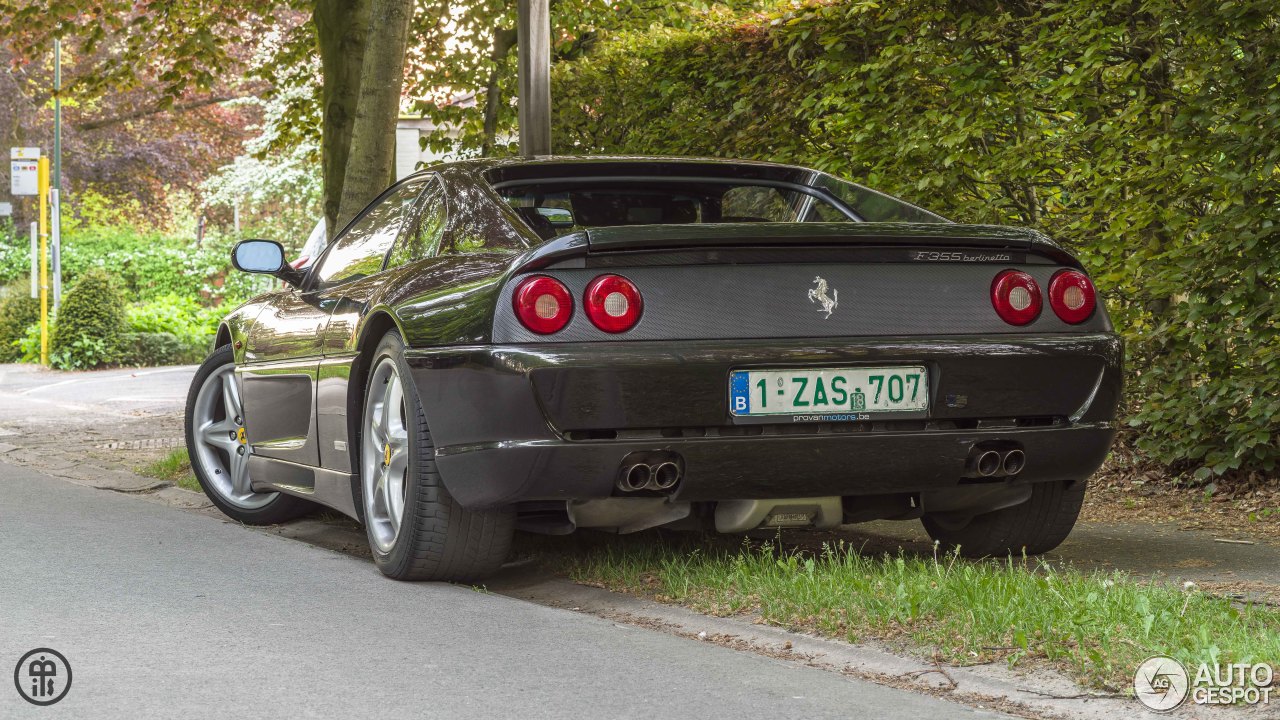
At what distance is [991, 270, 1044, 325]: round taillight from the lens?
483cm

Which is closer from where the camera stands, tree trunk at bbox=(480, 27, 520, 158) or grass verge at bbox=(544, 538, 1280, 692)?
grass verge at bbox=(544, 538, 1280, 692)

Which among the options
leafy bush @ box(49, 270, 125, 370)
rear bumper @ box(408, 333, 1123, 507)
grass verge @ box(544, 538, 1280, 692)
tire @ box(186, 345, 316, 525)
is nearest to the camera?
grass verge @ box(544, 538, 1280, 692)

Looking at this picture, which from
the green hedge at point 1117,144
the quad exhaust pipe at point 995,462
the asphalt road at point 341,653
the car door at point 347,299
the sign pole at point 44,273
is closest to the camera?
the asphalt road at point 341,653

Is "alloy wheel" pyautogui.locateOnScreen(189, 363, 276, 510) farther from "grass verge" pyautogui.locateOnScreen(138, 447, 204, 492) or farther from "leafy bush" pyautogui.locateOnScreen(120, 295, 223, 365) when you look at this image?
"leafy bush" pyautogui.locateOnScreen(120, 295, 223, 365)

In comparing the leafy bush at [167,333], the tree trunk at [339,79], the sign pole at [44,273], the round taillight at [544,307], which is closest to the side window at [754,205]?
the round taillight at [544,307]

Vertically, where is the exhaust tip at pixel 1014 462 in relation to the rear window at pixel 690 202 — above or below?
below

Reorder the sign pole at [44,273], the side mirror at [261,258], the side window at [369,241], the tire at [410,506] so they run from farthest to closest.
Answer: the sign pole at [44,273] < the side mirror at [261,258] < the side window at [369,241] < the tire at [410,506]

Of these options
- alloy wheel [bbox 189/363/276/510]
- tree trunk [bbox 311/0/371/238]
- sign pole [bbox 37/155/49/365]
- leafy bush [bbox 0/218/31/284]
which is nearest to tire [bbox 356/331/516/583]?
alloy wheel [bbox 189/363/276/510]

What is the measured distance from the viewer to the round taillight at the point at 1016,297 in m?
4.83

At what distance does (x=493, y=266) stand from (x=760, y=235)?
2.61 ft

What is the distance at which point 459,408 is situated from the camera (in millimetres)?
4656

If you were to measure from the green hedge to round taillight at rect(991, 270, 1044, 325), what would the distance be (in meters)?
1.83

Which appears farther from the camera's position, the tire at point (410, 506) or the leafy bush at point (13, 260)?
the leafy bush at point (13, 260)

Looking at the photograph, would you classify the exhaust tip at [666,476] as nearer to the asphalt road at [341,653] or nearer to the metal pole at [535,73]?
the asphalt road at [341,653]
